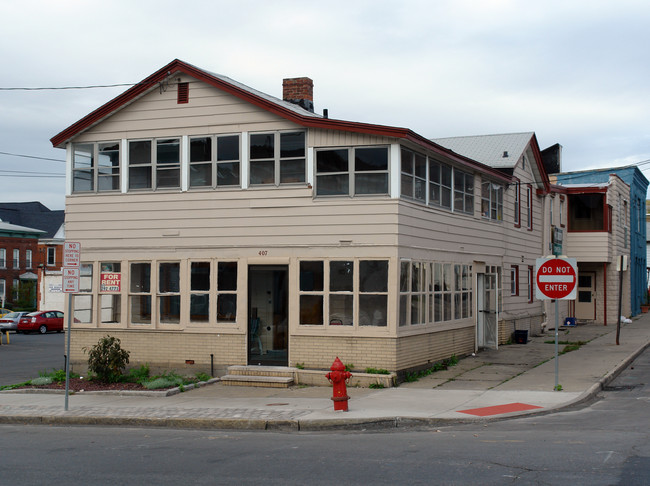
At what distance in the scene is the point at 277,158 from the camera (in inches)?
669

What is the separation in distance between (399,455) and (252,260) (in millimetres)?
8252

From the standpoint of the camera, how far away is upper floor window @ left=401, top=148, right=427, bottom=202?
16672mm

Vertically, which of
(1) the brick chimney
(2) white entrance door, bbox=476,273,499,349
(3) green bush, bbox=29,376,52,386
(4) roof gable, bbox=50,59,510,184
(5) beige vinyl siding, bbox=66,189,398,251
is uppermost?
(1) the brick chimney

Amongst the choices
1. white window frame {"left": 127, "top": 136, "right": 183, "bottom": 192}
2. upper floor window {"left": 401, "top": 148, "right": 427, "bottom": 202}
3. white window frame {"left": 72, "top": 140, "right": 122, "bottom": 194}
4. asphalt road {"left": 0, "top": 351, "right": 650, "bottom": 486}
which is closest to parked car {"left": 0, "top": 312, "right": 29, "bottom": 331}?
white window frame {"left": 72, "top": 140, "right": 122, "bottom": 194}

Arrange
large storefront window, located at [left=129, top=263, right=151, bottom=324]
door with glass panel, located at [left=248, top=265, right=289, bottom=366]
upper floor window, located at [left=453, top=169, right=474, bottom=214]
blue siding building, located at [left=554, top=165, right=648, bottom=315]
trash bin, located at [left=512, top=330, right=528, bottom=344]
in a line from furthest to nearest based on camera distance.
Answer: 1. blue siding building, located at [left=554, top=165, right=648, bottom=315]
2. trash bin, located at [left=512, top=330, right=528, bottom=344]
3. upper floor window, located at [left=453, top=169, right=474, bottom=214]
4. large storefront window, located at [left=129, top=263, right=151, bottom=324]
5. door with glass panel, located at [left=248, top=265, right=289, bottom=366]

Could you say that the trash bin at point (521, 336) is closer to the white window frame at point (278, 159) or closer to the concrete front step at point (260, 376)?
the concrete front step at point (260, 376)

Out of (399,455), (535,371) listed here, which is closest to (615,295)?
(535,371)

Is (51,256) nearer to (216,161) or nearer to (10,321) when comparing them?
(10,321)

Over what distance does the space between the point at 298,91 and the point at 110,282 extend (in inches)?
292

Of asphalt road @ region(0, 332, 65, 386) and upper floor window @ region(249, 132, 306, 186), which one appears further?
asphalt road @ region(0, 332, 65, 386)

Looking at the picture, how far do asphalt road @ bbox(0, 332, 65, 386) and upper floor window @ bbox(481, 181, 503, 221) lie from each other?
1246cm

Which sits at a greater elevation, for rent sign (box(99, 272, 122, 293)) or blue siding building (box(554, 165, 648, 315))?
blue siding building (box(554, 165, 648, 315))

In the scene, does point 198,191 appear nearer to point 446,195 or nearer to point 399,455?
point 446,195

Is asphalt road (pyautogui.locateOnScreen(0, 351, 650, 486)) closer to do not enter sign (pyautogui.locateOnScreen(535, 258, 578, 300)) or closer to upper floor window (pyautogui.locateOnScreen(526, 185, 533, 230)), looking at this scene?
do not enter sign (pyautogui.locateOnScreen(535, 258, 578, 300))
